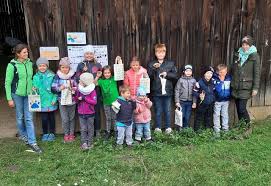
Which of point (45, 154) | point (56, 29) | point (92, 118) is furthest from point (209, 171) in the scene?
point (56, 29)

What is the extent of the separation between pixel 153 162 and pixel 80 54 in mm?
2097

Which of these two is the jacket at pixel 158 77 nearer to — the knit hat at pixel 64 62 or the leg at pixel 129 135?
the leg at pixel 129 135

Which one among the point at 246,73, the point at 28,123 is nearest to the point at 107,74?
the point at 28,123

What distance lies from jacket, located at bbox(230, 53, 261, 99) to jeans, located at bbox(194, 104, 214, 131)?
0.49 metres

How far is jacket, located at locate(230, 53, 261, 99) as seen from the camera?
5.82m

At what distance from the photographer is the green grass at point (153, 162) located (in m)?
4.59

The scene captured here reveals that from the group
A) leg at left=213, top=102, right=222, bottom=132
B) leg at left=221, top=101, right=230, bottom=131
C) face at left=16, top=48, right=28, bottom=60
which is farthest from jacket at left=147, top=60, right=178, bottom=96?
face at left=16, top=48, right=28, bottom=60

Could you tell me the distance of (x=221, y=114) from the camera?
609 centimetres

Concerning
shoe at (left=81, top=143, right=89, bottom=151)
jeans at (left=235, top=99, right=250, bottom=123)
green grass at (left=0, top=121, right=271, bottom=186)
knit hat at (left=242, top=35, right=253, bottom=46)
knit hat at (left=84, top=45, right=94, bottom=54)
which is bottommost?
green grass at (left=0, top=121, right=271, bottom=186)

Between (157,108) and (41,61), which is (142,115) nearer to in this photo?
(157,108)

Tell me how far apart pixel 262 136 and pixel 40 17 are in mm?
3983

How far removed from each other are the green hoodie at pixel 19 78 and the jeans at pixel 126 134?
1.47 metres

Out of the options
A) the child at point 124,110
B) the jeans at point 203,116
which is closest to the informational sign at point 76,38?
the child at point 124,110

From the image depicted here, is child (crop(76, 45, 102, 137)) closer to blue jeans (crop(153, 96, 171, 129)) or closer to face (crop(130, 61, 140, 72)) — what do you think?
face (crop(130, 61, 140, 72))
